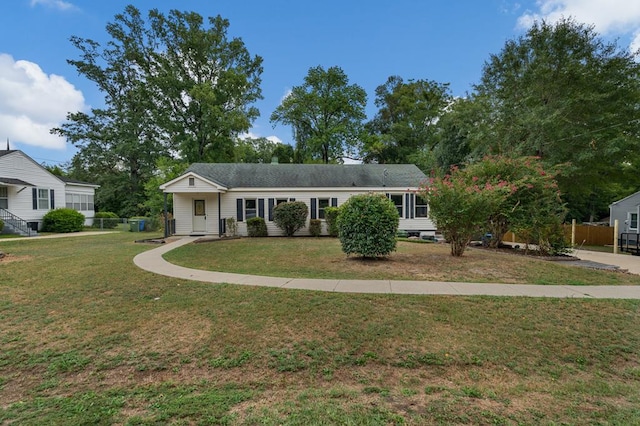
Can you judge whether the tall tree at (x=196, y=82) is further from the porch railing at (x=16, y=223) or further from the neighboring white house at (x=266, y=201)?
the porch railing at (x=16, y=223)

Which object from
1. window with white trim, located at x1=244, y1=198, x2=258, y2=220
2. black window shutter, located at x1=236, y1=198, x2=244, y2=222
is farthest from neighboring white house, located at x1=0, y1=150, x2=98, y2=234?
window with white trim, located at x1=244, y1=198, x2=258, y2=220

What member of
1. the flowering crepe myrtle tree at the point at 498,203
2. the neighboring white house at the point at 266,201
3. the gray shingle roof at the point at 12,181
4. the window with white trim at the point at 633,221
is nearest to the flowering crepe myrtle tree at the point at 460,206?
the flowering crepe myrtle tree at the point at 498,203

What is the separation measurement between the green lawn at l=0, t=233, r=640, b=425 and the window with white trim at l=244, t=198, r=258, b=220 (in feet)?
38.7

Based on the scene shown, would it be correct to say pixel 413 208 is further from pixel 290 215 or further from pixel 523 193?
pixel 290 215

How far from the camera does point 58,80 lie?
2278 centimetres

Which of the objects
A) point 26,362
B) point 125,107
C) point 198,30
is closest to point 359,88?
point 198,30

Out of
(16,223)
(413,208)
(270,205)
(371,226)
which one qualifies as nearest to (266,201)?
(270,205)

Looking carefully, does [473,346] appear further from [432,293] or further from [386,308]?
[432,293]

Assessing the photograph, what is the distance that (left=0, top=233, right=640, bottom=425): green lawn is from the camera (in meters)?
2.62

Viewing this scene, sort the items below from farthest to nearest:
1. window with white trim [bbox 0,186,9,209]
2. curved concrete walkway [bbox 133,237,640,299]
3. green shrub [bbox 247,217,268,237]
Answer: window with white trim [bbox 0,186,9,209]
green shrub [bbox 247,217,268,237]
curved concrete walkway [bbox 133,237,640,299]

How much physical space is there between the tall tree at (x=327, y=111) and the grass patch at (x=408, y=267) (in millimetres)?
23937

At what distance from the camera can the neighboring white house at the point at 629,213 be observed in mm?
18984

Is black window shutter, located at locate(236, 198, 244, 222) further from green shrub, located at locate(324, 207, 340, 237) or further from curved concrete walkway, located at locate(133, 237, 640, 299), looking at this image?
curved concrete walkway, located at locate(133, 237, 640, 299)

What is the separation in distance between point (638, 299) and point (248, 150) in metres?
32.6
